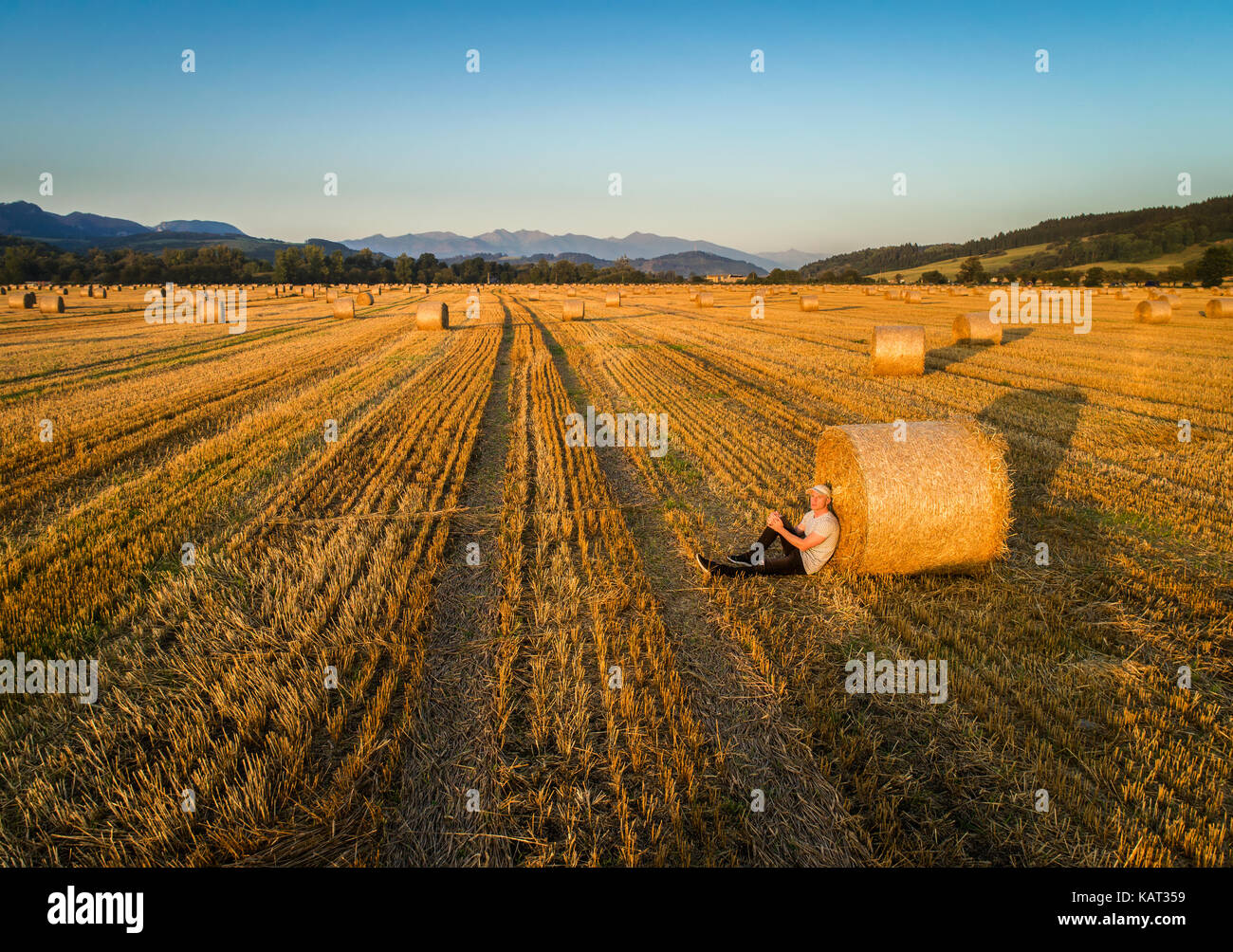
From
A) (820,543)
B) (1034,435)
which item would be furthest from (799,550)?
(1034,435)

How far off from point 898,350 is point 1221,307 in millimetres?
26506

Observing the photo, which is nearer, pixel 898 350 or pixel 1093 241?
pixel 898 350

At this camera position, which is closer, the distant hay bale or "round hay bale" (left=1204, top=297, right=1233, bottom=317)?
the distant hay bale

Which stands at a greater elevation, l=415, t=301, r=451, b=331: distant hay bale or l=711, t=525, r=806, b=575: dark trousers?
l=415, t=301, r=451, b=331: distant hay bale

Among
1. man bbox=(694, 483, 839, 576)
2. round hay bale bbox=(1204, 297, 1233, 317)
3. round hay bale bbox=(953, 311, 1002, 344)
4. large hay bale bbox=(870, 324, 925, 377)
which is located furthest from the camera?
round hay bale bbox=(1204, 297, 1233, 317)

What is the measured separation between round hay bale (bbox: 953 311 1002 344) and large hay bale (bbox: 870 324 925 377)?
7.95 m

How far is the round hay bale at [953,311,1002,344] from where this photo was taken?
912 inches

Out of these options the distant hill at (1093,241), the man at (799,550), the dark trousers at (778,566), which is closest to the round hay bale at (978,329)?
the man at (799,550)

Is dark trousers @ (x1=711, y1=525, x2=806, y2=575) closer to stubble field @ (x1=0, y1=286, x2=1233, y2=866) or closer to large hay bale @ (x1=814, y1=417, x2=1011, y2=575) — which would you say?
stubble field @ (x1=0, y1=286, x2=1233, y2=866)

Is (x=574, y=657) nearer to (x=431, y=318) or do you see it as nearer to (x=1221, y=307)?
(x=431, y=318)

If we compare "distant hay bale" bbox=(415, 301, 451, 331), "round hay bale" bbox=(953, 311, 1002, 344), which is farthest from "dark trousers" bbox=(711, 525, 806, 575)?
"distant hay bale" bbox=(415, 301, 451, 331)

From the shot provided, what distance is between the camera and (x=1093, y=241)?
345 ft
